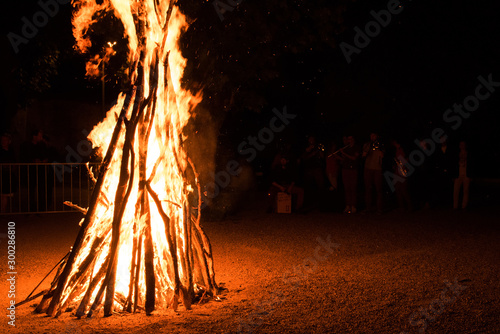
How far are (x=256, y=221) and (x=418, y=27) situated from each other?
9.74 m

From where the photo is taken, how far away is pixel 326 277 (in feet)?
23.2

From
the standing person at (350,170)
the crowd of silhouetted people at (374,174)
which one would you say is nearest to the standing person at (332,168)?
the crowd of silhouetted people at (374,174)

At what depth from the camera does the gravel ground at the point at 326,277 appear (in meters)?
5.21

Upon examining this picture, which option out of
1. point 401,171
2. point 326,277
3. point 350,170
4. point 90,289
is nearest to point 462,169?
point 401,171

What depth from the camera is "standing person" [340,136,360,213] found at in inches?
524

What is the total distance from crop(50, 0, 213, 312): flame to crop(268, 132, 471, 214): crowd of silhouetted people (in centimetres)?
780

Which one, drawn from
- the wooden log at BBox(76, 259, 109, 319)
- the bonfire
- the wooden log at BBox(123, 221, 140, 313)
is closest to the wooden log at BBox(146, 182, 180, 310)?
the bonfire

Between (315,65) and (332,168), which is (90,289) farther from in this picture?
(315,65)

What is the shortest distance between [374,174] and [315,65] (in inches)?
289

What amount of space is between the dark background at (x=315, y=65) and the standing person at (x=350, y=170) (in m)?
2.34

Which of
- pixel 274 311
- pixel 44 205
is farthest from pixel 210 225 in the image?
pixel 274 311

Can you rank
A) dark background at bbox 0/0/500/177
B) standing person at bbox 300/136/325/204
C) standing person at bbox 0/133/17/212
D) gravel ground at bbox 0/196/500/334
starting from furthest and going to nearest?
standing person at bbox 300/136/325/204 → standing person at bbox 0/133/17/212 → dark background at bbox 0/0/500/177 → gravel ground at bbox 0/196/500/334

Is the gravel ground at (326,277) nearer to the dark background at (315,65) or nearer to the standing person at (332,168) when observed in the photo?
the standing person at (332,168)

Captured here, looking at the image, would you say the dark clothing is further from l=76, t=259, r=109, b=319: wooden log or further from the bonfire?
l=76, t=259, r=109, b=319: wooden log
